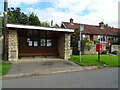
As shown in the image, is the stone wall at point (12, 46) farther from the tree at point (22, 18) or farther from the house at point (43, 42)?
the tree at point (22, 18)

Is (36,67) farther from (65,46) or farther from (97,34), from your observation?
(97,34)

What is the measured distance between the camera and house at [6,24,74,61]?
43.3 ft

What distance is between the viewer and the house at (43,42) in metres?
13.2

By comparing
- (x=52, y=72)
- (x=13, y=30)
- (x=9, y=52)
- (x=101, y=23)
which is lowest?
(x=52, y=72)

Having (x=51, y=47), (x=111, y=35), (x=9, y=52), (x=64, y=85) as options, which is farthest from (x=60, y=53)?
(x=111, y=35)

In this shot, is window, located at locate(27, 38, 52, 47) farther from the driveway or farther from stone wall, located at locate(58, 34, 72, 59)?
the driveway

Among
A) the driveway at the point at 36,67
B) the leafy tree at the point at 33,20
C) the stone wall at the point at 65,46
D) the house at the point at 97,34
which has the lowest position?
the driveway at the point at 36,67

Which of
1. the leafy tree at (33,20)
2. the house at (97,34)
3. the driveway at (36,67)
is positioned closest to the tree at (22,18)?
the leafy tree at (33,20)

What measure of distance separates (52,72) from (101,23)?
30635 millimetres

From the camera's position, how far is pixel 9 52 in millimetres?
11516

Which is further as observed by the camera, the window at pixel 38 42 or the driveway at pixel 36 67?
the window at pixel 38 42

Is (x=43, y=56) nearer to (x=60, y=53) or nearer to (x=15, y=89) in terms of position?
(x=60, y=53)

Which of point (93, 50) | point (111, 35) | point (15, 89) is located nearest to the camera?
point (15, 89)

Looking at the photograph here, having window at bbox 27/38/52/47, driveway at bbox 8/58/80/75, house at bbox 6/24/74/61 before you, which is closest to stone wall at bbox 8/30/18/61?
house at bbox 6/24/74/61
